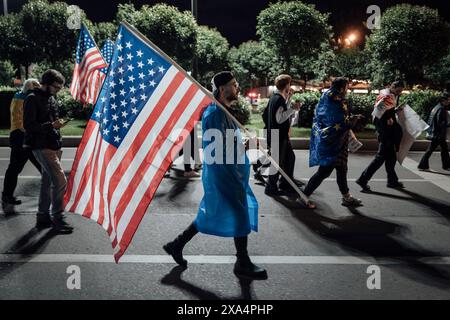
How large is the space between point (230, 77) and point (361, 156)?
24.2 feet

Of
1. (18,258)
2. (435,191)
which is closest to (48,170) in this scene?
(18,258)

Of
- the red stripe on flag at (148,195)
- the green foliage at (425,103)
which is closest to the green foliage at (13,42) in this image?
the green foliage at (425,103)

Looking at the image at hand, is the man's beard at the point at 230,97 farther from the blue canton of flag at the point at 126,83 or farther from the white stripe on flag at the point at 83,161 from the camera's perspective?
the white stripe on flag at the point at 83,161

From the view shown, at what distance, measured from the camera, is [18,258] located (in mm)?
4387

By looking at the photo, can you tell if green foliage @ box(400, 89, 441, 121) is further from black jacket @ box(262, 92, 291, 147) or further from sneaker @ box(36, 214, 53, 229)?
sneaker @ box(36, 214, 53, 229)

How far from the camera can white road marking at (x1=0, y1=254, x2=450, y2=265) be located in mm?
4328

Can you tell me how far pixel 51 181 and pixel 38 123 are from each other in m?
0.67

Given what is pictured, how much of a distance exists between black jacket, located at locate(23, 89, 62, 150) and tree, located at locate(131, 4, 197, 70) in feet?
40.5

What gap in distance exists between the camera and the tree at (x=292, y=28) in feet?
52.9

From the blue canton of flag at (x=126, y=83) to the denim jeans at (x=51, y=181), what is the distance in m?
2.00

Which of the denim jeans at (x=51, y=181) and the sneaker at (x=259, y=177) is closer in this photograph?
the denim jeans at (x=51, y=181)

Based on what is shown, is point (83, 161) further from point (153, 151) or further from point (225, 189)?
point (225, 189)

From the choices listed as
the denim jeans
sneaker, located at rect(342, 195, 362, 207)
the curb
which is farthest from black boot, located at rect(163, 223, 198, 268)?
the curb
